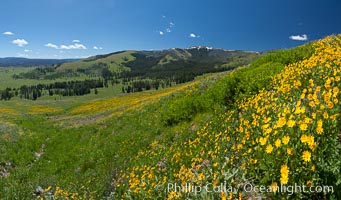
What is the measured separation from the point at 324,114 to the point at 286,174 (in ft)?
4.56

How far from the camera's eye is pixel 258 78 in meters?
15.1

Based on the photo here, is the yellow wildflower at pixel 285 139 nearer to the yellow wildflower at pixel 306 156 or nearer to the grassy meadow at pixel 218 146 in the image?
the grassy meadow at pixel 218 146

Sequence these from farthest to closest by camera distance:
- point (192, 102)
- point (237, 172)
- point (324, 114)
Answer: point (192, 102) < point (237, 172) < point (324, 114)

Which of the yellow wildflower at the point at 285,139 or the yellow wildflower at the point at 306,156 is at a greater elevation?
the yellow wildflower at the point at 285,139

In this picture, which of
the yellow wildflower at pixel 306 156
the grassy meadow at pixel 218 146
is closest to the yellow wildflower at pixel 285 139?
the grassy meadow at pixel 218 146

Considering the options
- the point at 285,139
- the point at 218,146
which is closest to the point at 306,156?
the point at 285,139

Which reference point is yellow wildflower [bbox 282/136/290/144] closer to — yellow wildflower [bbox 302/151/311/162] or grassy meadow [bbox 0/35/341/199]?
grassy meadow [bbox 0/35/341/199]

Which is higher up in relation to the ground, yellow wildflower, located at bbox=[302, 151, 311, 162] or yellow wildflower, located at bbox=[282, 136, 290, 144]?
yellow wildflower, located at bbox=[282, 136, 290, 144]

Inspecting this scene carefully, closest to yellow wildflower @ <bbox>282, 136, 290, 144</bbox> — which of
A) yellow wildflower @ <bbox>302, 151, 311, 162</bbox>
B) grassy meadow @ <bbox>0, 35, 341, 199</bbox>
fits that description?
grassy meadow @ <bbox>0, 35, 341, 199</bbox>

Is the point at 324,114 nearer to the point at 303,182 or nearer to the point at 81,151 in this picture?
the point at 303,182

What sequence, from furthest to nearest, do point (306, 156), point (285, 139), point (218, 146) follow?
point (218, 146) < point (285, 139) < point (306, 156)

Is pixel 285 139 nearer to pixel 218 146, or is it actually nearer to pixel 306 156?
pixel 306 156

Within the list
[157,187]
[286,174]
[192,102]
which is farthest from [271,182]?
[192,102]

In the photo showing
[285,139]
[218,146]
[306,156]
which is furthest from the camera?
[218,146]
